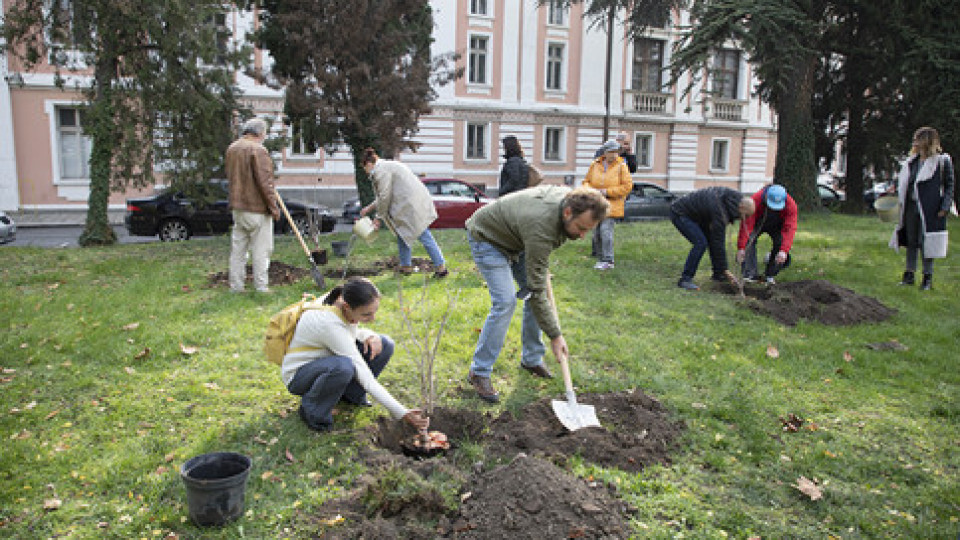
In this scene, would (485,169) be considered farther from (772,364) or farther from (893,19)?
(772,364)

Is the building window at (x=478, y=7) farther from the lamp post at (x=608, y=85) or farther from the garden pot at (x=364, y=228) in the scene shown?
the garden pot at (x=364, y=228)

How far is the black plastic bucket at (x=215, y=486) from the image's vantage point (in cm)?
285

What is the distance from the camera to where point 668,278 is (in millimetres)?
8453

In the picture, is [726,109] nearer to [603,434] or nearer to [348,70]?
[348,70]

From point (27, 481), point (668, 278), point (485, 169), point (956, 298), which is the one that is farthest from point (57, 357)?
point (485, 169)

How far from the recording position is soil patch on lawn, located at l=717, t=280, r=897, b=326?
263 inches

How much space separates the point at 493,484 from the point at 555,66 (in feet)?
94.3

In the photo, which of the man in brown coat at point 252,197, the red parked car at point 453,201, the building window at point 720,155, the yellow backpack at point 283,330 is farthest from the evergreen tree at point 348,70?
the building window at point 720,155

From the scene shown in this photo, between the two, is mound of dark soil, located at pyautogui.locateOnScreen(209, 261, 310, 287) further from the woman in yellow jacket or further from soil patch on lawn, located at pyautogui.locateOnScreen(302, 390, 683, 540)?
soil patch on lawn, located at pyautogui.locateOnScreen(302, 390, 683, 540)

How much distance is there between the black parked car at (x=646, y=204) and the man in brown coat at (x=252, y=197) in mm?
12956

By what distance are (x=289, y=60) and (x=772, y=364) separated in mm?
11660

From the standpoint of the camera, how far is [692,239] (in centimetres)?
779

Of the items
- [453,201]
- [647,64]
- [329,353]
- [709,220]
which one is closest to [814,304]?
[709,220]

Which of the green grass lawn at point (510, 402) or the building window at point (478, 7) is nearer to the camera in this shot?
the green grass lawn at point (510, 402)
